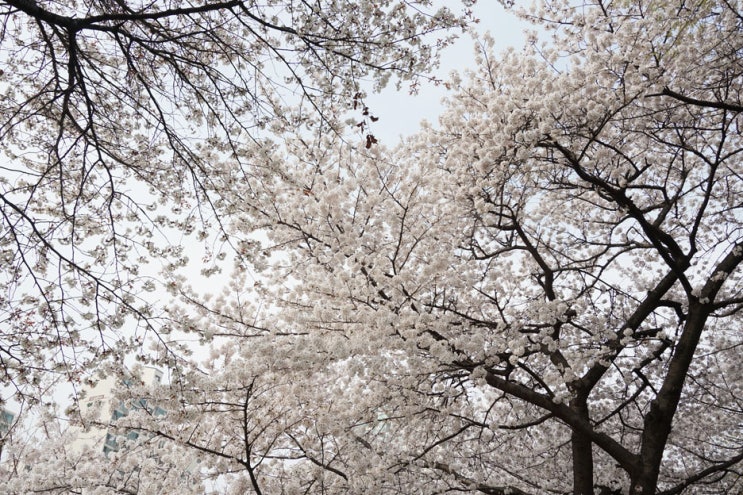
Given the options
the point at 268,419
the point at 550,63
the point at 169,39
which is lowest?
the point at 268,419

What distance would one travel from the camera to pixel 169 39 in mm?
3355

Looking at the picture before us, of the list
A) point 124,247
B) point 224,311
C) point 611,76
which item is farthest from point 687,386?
point 124,247

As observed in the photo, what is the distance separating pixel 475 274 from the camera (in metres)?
6.43

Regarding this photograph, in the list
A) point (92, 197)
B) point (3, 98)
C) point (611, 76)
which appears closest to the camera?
point (3, 98)

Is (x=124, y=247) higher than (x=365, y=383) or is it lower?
lower

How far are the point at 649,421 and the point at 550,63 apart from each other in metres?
4.76

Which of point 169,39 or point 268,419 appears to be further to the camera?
point 268,419

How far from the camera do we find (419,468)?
6.03 m

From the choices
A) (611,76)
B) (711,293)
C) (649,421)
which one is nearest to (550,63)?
(611,76)

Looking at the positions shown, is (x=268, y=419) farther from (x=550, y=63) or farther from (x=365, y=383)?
(x=550, y=63)

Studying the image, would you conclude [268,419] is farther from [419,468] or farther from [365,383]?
[419,468]

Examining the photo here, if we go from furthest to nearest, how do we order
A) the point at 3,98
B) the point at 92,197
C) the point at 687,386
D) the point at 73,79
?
the point at 687,386
the point at 92,197
the point at 3,98
the point at 73,79

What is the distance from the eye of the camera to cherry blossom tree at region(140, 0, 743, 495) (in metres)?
5.37

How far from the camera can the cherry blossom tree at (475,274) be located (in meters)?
5.37
